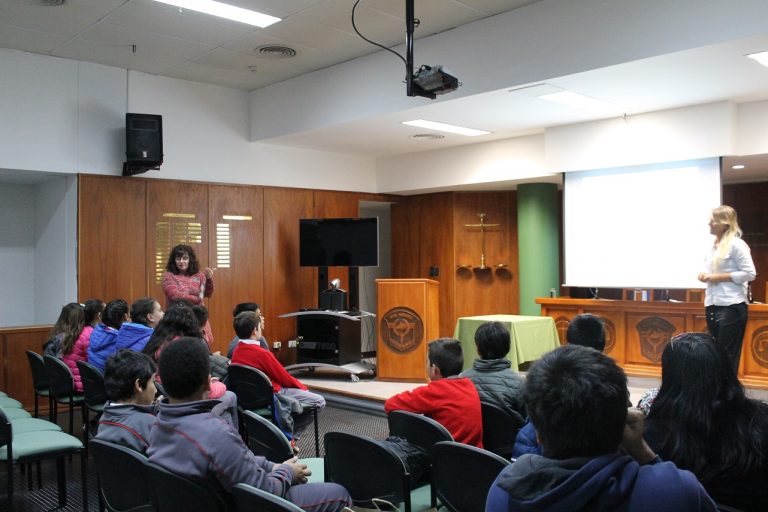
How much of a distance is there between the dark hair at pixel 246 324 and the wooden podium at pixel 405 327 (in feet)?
9.29

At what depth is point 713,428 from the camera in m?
1.81

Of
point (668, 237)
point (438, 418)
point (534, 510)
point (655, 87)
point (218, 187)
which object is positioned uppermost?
point (655, 87)

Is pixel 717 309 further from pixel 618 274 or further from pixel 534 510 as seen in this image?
pixel 534 510

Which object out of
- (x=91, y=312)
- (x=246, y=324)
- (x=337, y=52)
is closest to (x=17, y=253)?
(x=91, y=312)

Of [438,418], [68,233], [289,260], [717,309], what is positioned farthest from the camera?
[289,260]

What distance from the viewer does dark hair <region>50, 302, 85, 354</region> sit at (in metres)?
4.80

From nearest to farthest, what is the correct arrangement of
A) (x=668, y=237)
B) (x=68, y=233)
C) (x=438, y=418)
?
(x=438, y=418), (x=668, y=237), (x=68, y=233)

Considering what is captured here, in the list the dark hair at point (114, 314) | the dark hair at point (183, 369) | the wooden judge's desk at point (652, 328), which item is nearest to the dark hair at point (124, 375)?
the dark hair at point (183, 369)

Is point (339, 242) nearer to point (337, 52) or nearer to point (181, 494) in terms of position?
point (337, 52)

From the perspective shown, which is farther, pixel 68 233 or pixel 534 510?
pixel 68 233

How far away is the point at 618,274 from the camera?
6.58 metres

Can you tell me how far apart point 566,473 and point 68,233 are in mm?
6528

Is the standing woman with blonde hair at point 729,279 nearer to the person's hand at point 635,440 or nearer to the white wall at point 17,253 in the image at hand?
the person's hand at point 635,440

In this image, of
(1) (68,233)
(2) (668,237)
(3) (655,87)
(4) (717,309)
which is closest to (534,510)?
(4) (717,309)
